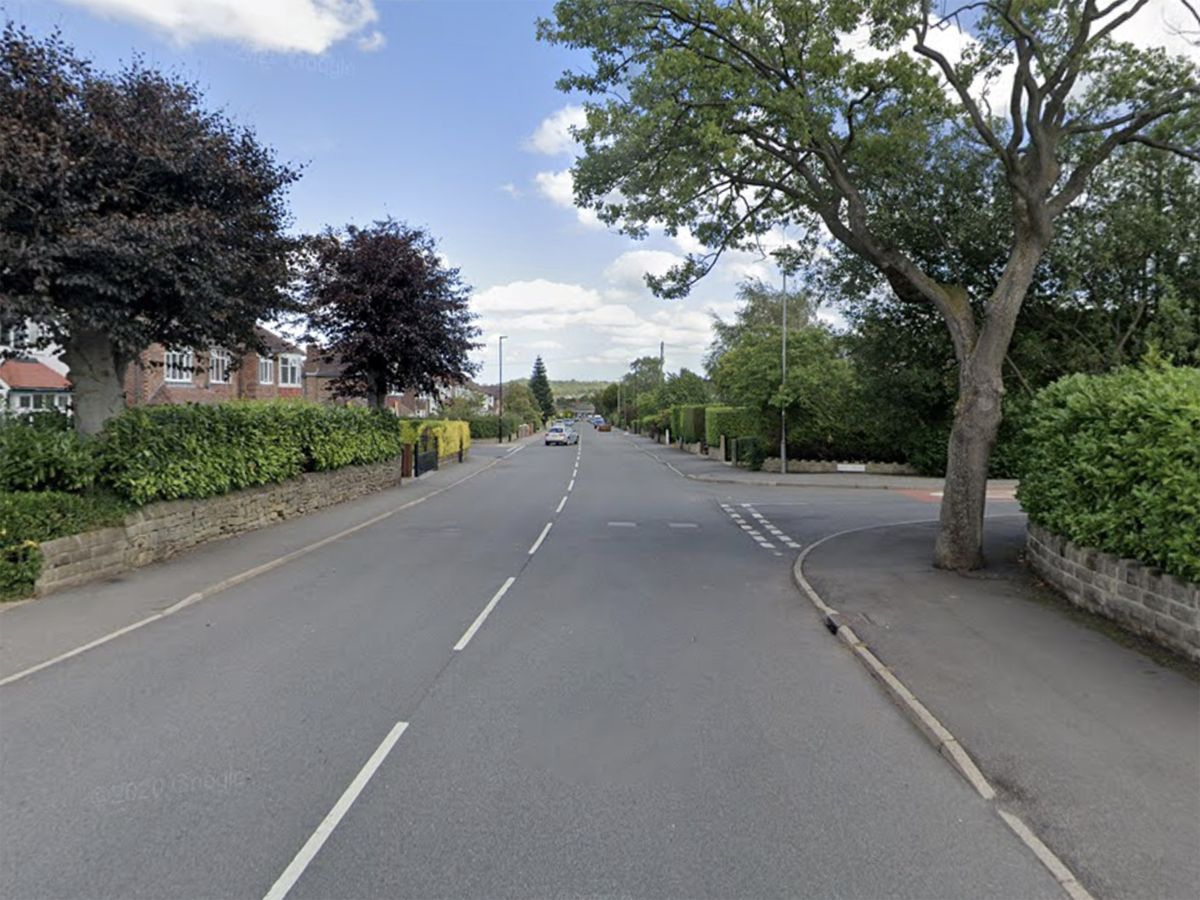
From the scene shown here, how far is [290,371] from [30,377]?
18561 millimetres

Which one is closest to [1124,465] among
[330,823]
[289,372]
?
[330,823]

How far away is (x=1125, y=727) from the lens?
504cm

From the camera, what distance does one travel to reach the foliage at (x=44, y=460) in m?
9.52

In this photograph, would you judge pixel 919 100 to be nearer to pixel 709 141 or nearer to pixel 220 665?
pixel 709 141

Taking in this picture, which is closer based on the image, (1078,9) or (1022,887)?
(1022,887)

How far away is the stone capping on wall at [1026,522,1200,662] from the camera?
20.6ft

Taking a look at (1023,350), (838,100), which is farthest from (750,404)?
(838,100)

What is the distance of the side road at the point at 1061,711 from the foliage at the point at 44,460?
9.55 meters

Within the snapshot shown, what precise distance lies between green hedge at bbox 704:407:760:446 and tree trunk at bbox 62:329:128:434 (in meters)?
25.8

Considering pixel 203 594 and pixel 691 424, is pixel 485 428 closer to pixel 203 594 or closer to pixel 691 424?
pixel 691 424

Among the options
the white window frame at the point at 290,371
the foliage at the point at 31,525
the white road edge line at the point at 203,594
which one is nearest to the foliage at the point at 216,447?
the foliage at the point at 31,525

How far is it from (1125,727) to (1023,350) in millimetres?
9278

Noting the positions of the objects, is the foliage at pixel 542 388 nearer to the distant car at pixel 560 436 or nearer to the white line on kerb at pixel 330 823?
the distant car at pixel 560 436

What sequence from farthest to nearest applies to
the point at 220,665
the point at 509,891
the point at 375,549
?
1. the point at 375,549
2. the point at 220,665
3. the point at 509,891
